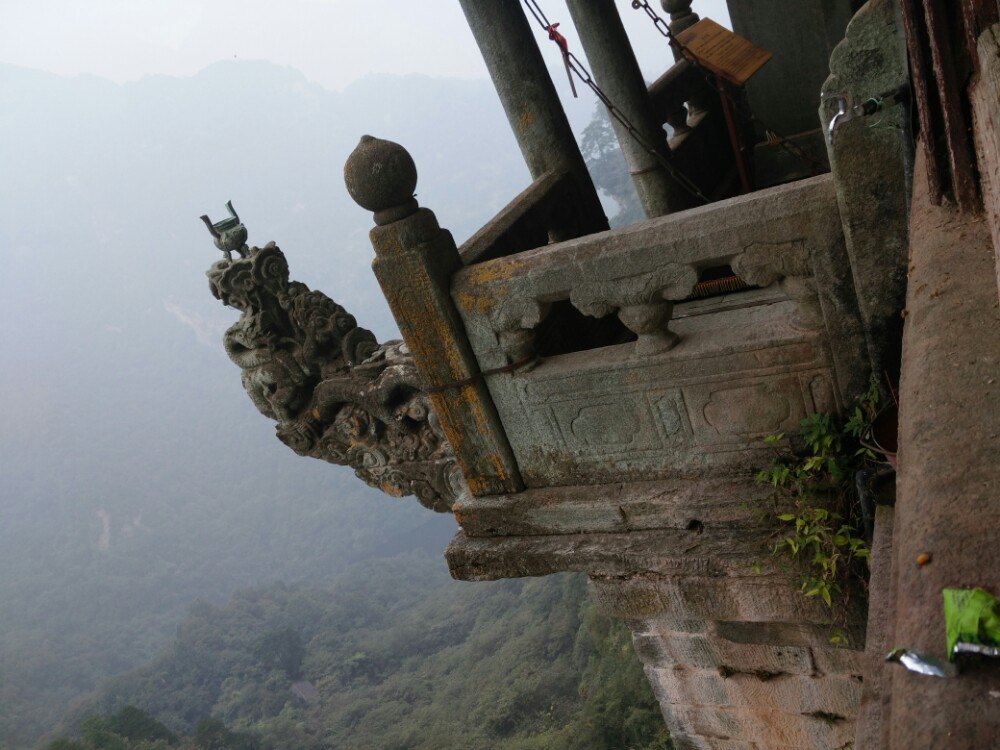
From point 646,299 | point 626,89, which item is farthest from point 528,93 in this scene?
point 646,299

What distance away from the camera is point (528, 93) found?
178 inches

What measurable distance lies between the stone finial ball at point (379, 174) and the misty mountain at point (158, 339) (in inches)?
1809

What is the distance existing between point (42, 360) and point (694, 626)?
111458 millimetres

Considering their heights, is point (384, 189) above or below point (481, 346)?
above

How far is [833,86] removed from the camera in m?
2.22

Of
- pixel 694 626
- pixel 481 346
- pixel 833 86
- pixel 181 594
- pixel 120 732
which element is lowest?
pixel 181 594

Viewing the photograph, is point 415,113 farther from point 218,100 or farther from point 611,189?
point 611,189

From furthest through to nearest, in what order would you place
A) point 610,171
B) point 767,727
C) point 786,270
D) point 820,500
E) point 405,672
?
point 610,171, point 405,672, point 767,727, point 820,500, point 786,270

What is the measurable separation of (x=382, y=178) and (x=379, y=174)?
2 centimetres

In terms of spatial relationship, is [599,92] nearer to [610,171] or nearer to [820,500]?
[820,500]

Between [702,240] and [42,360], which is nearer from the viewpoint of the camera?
[702,240]

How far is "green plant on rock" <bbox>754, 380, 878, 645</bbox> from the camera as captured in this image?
2.71 metres

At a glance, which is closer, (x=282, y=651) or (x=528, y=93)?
(x=528, y=93)

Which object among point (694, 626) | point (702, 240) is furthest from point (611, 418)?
point (694, 626)
